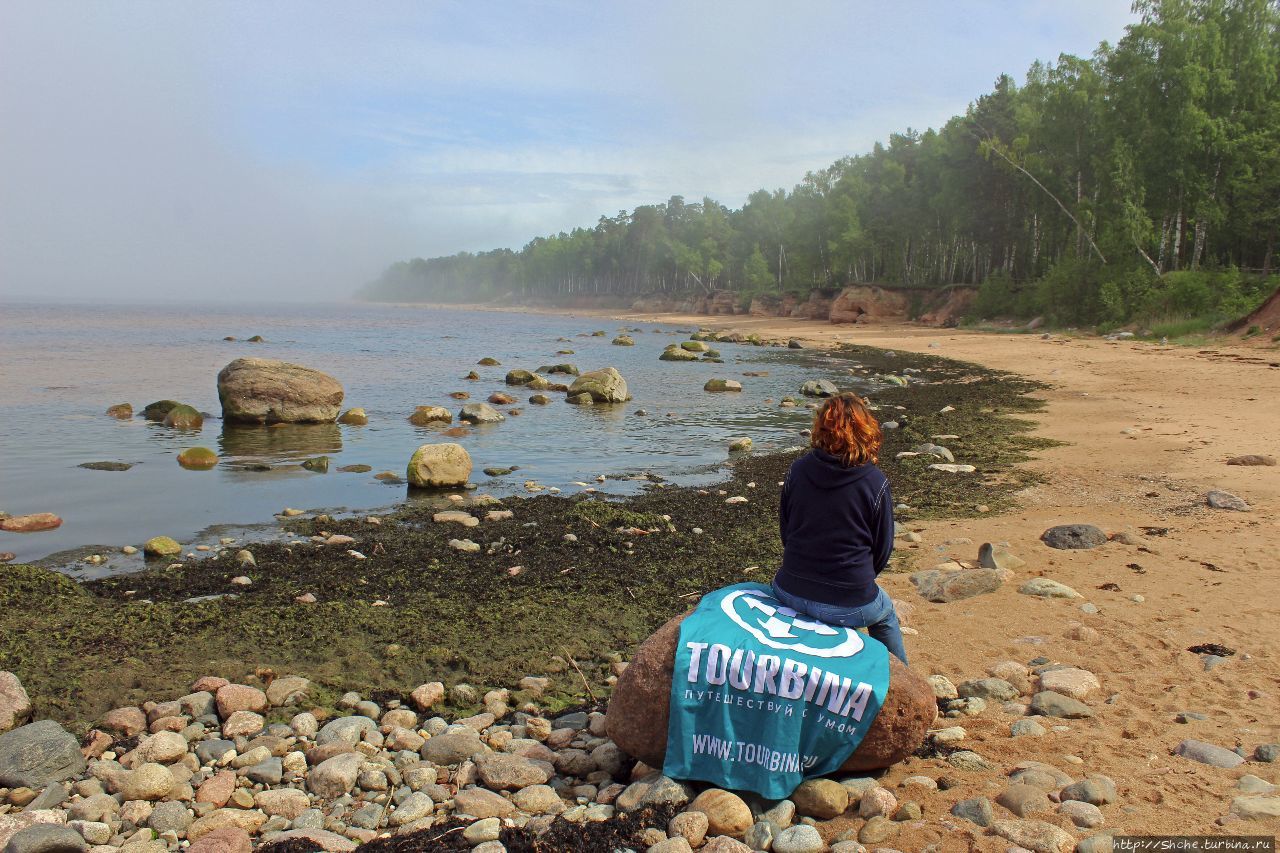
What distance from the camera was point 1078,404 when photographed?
882 inches

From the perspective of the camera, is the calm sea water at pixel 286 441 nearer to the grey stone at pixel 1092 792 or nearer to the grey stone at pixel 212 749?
the grey stone at pixel 212 749

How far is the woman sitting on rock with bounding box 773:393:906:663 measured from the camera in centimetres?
500

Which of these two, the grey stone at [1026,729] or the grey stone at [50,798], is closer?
the grey stone at [50,798]

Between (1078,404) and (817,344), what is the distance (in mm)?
33940

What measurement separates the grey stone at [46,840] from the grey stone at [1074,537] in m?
8.90

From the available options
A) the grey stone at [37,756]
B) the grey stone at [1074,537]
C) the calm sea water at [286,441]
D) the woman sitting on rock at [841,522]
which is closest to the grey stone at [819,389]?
the calm sea water at [286,441]

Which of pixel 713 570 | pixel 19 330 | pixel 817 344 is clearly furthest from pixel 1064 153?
pixel 19 330

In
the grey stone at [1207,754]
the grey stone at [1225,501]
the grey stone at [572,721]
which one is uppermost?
the grey stone at [1225,501]

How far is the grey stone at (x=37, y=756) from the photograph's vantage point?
488 centimetres

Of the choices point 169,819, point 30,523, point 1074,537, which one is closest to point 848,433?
point 169,819

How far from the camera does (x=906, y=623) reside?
24.1 ft

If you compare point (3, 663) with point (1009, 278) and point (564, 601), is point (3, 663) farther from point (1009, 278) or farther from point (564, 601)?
point (1009, 278)

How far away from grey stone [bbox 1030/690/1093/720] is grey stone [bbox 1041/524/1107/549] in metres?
4.23

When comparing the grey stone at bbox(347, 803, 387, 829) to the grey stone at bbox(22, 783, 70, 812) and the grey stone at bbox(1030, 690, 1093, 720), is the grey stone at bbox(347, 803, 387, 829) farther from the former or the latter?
the grey stone at bbox(1030, 690, 1093, 720)
